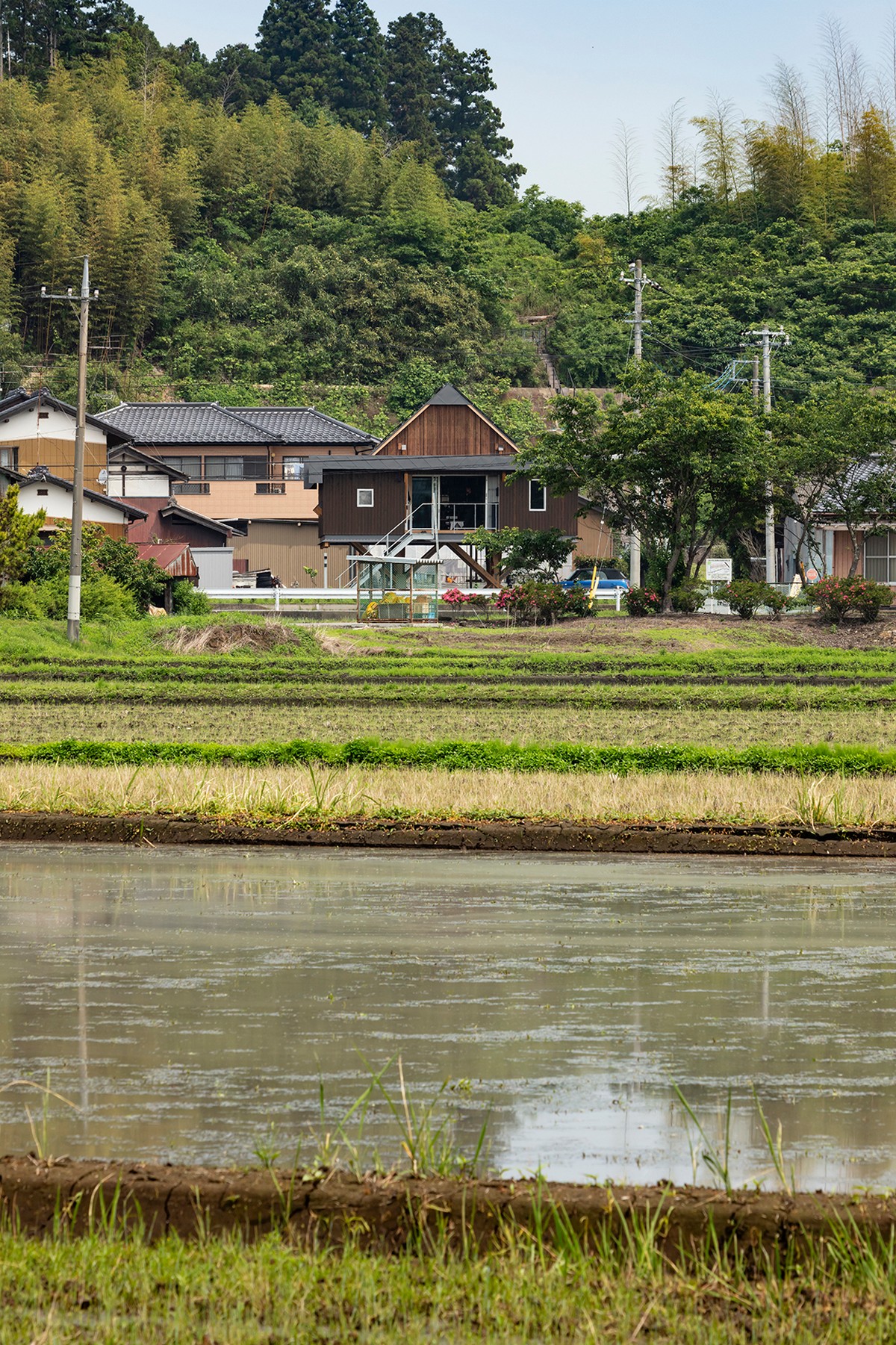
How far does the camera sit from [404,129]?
13012 centimetres

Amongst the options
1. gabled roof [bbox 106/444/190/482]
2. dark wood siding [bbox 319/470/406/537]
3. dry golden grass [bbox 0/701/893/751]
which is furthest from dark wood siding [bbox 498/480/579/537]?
dry golden grass [bbox 0/701/893/751]

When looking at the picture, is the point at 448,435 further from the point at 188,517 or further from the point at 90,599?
the point at 90,599

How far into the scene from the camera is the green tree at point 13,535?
34.5 metres

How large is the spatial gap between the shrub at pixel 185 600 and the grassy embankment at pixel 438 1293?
1473 inches

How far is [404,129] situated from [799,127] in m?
37.8

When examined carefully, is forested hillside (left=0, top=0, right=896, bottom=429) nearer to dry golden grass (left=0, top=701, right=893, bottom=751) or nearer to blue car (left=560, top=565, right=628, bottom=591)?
blue car (left=560, top=565, right=628, bottom=591)

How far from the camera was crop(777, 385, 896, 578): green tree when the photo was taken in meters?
40.0

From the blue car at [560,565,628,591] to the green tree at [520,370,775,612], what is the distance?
11.4 meters

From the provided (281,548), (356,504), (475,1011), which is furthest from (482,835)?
(281,548)

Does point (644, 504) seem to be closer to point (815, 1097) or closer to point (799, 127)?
point (815, 1097)

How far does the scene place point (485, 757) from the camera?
1485 cm

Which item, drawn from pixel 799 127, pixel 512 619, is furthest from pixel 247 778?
pixel 799 127

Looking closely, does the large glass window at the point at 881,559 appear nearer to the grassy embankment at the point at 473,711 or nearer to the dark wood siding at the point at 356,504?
the grassy embankment at the point at 473,711

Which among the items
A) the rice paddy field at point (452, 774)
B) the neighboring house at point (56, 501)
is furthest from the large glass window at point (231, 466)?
the rice paddy field at point (452, 774)
